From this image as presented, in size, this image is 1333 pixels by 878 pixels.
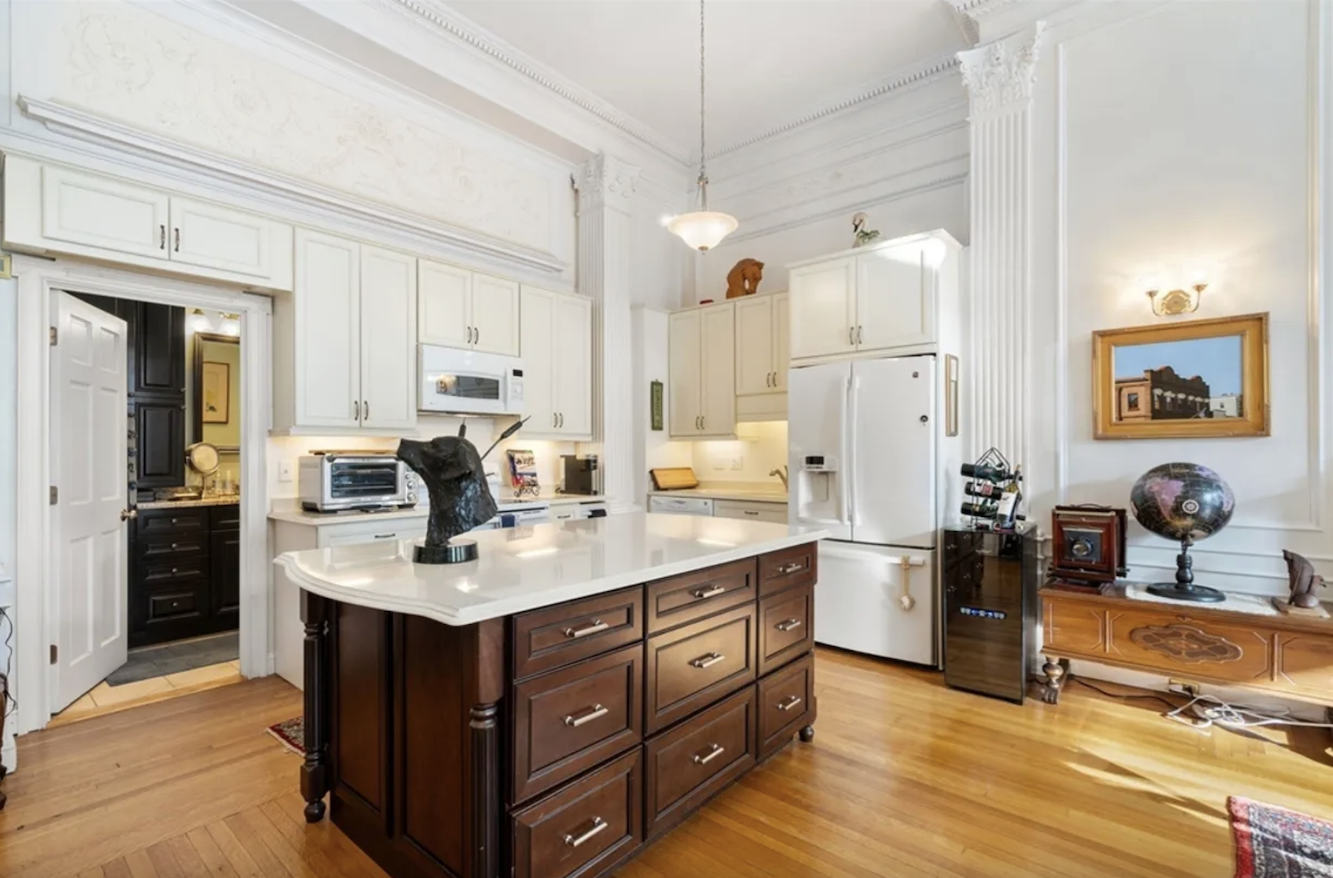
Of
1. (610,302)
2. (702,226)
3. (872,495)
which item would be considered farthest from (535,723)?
(610,302)

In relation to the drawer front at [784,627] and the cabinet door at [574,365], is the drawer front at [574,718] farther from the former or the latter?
the cabinet door at [574,365]

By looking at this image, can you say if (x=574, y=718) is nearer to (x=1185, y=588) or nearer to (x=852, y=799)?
(x=852, y=799)

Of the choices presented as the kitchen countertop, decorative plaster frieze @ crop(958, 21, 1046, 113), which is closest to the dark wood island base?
the kitchen countertop

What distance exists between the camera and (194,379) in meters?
4.82

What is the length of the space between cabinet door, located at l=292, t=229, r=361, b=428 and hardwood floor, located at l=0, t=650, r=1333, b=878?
159 centimetres

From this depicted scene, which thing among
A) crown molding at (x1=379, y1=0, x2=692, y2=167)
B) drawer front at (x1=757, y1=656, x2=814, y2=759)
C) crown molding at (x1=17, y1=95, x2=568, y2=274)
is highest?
crown molding at (x1=379, y1=0, x2=692, y2=167)

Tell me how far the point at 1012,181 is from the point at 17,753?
5.66 metres

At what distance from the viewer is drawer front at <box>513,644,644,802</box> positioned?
1567mm

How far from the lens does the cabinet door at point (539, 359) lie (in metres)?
4.55

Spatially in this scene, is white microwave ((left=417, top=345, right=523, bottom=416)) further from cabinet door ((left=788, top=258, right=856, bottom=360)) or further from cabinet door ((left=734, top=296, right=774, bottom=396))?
cabinet door ((left=788, top=258, right=856, bottom=360))

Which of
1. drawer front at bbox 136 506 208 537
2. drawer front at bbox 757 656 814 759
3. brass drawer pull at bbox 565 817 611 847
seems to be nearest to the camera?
brass drawer pull at bbox 565 817 611 847

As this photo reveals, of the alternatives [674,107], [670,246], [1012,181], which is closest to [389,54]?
[674,107]

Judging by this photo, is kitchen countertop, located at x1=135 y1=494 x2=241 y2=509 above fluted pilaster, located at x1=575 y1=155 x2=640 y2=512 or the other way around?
the other way around

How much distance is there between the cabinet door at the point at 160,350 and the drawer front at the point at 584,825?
443cm
